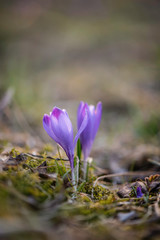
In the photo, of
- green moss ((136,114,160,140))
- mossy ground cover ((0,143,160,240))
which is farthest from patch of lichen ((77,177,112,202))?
green moss ((136,114,160,140))

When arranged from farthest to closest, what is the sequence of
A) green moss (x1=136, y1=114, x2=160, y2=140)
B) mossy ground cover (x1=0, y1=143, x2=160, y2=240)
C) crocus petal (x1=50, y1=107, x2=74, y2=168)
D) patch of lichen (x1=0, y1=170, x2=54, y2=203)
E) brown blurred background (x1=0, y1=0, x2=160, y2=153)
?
brown blurred background (x1=0, y1=0, x2=160, y2=153) < green moss (x1=136, y1=114, x2=160, y2=140) < crocus petal (x1=50, y1=107, x2=74, y2=168) < patch of lichen (x1=0, y1=170, x2=54, y2=203) < mossy ground cover (x1=0, y1=143, x2=160, y2=240)

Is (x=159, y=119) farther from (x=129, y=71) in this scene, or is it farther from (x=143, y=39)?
(x=143, y=39)

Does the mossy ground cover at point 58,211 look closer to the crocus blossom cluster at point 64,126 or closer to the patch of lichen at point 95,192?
the patch of lichen at point 95,192

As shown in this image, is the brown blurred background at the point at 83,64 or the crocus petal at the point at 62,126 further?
the brown blurred background at the point at 83,64

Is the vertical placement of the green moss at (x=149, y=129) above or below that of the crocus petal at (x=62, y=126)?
above

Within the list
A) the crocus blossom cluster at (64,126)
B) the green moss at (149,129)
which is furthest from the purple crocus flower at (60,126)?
the green moss at (149,129)

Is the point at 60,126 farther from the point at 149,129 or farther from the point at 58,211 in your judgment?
the point at 149,129

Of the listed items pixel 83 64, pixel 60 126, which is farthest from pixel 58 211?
pixel 83 64

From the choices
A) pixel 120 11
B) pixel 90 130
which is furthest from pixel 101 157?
pixel 120 11

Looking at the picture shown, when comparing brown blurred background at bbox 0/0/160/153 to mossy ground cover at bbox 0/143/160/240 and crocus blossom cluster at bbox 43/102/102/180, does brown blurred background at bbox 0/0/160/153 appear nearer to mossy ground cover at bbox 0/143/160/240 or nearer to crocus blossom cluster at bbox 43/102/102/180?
crocus blossom cluster at bbox 43/102/102/180
